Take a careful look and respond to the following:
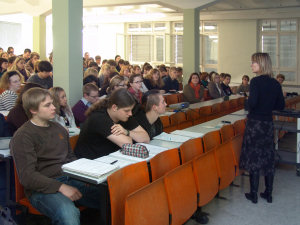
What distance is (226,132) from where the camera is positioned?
13.3 ft

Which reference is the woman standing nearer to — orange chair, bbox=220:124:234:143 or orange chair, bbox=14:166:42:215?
orange chair, bbox=220:124:234:143

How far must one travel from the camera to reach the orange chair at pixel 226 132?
3.96 metres

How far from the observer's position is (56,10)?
16.7 ft

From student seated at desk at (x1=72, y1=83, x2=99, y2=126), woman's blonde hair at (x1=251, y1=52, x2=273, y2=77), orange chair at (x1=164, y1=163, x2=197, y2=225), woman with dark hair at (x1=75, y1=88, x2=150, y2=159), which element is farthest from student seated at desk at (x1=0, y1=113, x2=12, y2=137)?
woman's blonde hair at (x1=251, y1=52, x2=273, y2=77)

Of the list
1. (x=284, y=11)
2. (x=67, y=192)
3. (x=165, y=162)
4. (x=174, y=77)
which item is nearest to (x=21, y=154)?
(x=67, y=192)

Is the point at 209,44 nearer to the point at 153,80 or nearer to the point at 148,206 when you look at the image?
the point at 153,80

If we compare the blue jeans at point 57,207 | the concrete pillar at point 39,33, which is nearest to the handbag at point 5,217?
the blue jeans at point 57,207

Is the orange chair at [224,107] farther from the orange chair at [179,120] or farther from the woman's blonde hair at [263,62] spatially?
the woman's blonde hair at [263,62]

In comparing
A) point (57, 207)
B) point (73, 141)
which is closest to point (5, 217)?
point (57, 207)

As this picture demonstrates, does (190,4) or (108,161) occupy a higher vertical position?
(190,4)

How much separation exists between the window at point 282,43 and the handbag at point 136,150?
12.3 meters

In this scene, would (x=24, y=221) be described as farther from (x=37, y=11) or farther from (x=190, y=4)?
(x=37, y=11)

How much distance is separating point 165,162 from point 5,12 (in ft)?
37.6

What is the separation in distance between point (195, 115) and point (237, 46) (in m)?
9.32
